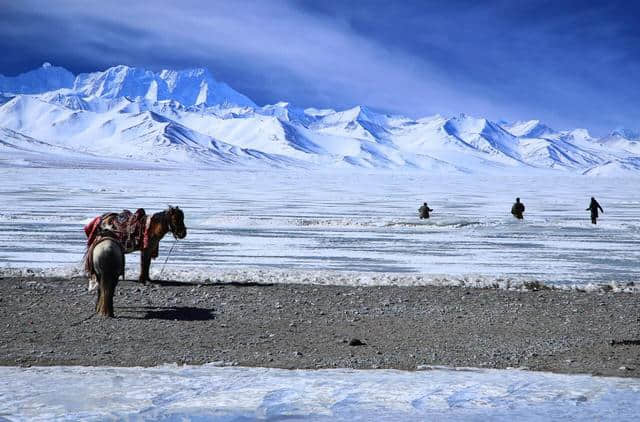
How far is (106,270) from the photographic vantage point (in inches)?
375

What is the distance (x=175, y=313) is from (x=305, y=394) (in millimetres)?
4069

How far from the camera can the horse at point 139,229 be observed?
10.6 meters

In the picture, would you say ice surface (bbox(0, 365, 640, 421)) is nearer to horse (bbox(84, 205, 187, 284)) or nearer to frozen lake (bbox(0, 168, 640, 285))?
horse (bbox(84, 205, 187, 284))

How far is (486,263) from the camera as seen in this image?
1599 cm

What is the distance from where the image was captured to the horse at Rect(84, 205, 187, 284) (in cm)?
1058

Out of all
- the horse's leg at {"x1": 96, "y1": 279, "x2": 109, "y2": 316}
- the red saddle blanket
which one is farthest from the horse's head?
the horse's leg at {"x1": 96, "y1": 279, "x2": 109, "y2": 316}

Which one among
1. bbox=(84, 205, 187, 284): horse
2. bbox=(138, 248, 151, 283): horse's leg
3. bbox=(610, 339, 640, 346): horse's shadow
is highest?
bbox=(84, 205, 187, 284): horse

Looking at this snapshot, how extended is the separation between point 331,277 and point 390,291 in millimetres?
1648

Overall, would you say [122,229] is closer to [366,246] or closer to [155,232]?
[155,232]

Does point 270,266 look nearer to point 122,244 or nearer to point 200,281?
point 200,281

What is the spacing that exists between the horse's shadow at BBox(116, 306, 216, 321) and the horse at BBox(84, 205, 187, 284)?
1.02 meters

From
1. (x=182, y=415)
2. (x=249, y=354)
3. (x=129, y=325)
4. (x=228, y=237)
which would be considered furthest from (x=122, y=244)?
(x=228, y=237)

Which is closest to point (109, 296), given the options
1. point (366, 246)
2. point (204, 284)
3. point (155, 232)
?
point (204, 284)

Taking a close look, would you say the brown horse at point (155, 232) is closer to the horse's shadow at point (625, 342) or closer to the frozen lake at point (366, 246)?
the frozen lake at point (366, 246)
